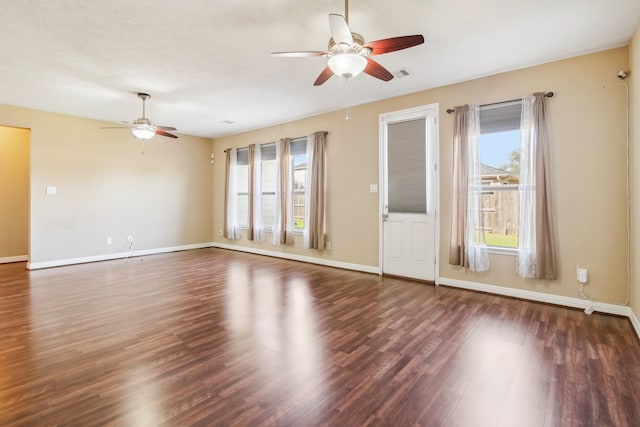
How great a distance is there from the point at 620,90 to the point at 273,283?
4.55m

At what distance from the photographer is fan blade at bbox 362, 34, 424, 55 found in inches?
88.6

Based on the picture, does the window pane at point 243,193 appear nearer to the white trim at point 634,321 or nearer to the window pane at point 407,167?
the window pane at point 407,167

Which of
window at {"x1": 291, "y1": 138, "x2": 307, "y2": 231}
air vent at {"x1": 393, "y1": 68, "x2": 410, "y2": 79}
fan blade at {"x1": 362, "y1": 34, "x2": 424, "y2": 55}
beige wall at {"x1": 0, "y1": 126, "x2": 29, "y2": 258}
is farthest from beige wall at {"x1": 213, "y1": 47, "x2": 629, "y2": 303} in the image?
beige wall at {"x1": 0, "y1": 126, "x2": 29, "y2": 258}

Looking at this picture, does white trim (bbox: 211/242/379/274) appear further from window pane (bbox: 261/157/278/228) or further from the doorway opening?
the doorway opening

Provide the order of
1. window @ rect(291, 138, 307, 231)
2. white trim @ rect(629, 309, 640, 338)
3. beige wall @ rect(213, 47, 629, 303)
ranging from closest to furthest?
white trim @ rect(629, 309, 640, 338) → beige wall @ rect(213, 47, 629, 303) → window @ rect(291, 138, 307, 231)

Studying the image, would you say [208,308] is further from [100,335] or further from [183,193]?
[183,193]

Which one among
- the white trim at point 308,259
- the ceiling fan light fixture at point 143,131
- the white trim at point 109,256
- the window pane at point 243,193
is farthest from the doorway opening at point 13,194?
the window pane at point 243,193

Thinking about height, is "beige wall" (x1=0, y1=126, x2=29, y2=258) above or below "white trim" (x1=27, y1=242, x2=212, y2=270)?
above

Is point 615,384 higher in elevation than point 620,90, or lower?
lower

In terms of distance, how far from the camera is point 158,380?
2.05 metres

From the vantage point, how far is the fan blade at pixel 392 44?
2.25 meters

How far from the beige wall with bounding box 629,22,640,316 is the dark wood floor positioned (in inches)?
15.1

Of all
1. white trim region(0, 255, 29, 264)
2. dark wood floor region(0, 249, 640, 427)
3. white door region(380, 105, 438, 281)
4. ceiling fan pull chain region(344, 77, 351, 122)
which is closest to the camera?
dark wood floor region(0, 249, 640, 427)

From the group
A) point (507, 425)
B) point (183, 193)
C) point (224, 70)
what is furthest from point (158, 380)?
point (183, 193)
